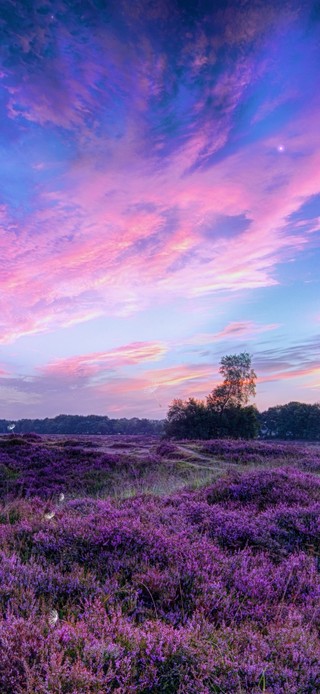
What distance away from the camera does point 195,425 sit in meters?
54.0

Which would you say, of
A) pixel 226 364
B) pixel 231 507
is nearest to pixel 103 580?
pixel 231 507

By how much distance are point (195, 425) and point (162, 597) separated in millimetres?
50145

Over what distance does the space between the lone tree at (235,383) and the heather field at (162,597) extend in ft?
154

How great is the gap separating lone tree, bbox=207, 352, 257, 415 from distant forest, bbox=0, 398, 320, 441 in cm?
203

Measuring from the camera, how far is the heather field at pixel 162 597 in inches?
125

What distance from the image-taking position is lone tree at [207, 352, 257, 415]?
5625 cm

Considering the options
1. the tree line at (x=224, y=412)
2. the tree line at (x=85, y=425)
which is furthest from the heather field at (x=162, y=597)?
the tree line at (x=85, y=425)

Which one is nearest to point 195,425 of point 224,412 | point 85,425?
point 224,412

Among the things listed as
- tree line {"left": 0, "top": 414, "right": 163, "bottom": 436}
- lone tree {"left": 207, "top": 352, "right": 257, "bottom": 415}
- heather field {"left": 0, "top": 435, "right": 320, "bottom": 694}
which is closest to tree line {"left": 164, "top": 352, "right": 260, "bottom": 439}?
lone tree {"left": 207, "top": 352, "right": 257, "bottom": 415}

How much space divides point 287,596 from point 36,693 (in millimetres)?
3186

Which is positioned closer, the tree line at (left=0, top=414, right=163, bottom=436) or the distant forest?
the distant forest

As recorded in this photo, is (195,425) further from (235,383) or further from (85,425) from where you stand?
(85,425)

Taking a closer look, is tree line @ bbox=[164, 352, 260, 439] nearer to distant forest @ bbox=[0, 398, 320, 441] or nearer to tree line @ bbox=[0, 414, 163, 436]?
distant forest @ bbox=[0, 398, 320, 441]

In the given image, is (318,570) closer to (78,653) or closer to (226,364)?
(78,653)
